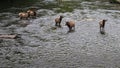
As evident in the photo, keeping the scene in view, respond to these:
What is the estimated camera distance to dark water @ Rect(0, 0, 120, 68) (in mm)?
20453

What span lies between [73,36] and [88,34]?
157 cm

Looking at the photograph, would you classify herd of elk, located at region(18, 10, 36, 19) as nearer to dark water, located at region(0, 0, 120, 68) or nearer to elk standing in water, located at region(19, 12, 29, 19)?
elk standing in water, located at region(19, 12, 29, 19)

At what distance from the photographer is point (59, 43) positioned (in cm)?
2483

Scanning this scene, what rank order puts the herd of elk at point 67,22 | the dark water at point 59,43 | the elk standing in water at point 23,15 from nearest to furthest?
1. the dark water at point 59,43
2. the herd of elk at point 67,22
3. the elk standing in water at point 23,15

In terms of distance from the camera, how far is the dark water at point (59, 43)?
20453mm

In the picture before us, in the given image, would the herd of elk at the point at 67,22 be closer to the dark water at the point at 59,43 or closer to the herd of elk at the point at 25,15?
the herd of elk at the point at 25,15

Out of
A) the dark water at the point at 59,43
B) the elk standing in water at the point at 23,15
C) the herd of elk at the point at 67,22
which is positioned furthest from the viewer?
the elk standing in water at the point at 23,15

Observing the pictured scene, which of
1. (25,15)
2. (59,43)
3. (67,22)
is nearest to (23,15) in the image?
(25,15)

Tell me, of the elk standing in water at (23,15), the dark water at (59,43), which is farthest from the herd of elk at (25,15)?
the dark water at (59,43)

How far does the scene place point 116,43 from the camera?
81.4 feet

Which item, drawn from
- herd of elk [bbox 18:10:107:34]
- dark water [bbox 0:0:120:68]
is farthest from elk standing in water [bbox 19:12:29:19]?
dark water [bbox 0:0:120:68]

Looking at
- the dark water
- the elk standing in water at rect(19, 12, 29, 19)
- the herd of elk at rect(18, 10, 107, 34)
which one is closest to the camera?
the dark water

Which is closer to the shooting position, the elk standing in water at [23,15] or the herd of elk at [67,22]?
the herd of elk at [67,22]

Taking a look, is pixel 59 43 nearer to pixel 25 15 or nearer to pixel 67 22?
pixel 67 22
